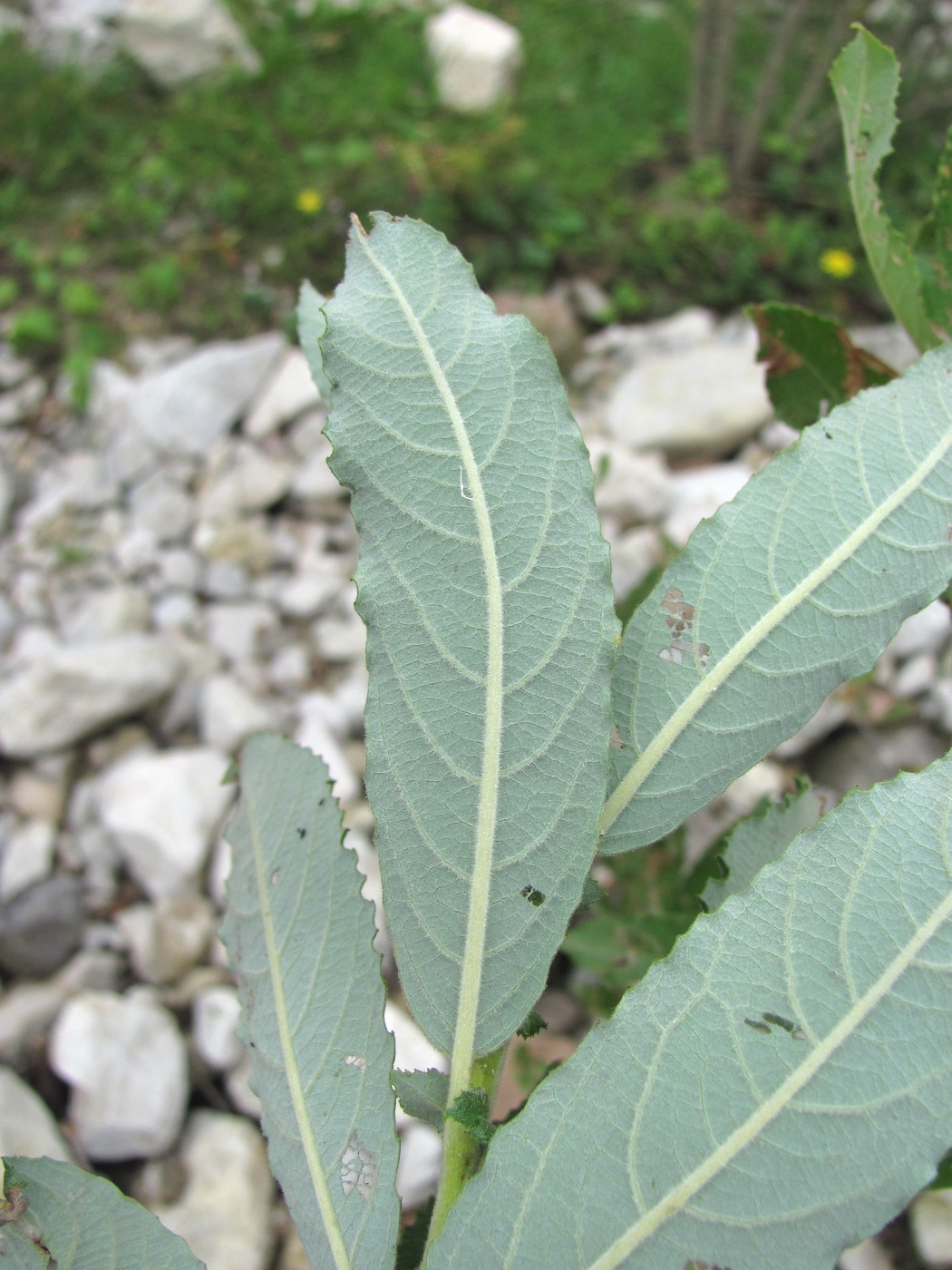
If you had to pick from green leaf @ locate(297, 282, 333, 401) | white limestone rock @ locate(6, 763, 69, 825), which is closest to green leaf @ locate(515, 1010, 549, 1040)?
green leaf @ locate(297, 282, 333, 401)

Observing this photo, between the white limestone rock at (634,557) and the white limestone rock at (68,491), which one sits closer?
the white limestone rock at (634,557)

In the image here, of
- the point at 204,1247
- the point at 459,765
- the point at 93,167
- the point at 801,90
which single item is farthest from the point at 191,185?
the point at 459,765

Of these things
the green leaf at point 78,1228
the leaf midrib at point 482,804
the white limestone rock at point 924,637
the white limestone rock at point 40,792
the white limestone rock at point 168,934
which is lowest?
the white limestone rock at point 40,792

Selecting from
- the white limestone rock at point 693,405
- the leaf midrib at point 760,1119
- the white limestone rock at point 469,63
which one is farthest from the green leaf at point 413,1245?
the white limestone rock at point 469,63

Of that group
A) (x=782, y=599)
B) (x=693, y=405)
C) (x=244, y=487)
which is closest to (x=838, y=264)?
(x=693, y=405)

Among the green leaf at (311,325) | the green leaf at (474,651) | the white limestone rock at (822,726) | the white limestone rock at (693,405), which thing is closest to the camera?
the green leaf at (474,651)

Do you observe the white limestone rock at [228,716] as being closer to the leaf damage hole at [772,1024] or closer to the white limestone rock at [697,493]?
the white limestone rock at [697,493]
